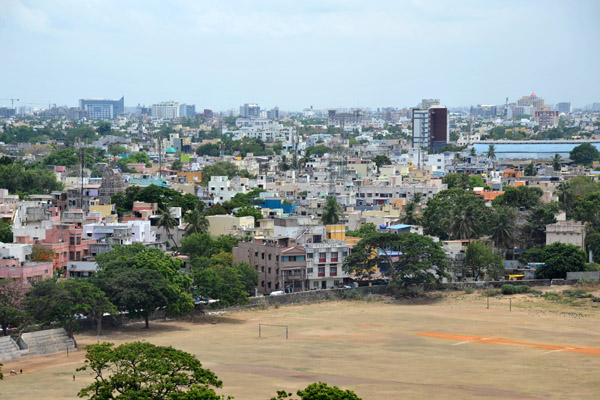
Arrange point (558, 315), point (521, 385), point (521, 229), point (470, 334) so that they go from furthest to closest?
point (521, 229) < point (558, 315) < point (470, 334) < point (521, 385)

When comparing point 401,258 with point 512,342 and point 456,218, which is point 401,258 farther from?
point 512,342

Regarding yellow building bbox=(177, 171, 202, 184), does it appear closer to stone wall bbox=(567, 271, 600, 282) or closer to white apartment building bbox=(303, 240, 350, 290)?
white apartment building bbox=(303, 240, 350, 290)

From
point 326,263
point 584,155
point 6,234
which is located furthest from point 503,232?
point 584,155

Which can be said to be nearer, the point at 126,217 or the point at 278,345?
the point at 278,345

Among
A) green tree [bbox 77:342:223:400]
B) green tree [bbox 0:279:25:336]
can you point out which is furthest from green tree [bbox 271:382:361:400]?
green tree [bbox 0:279:25:336]

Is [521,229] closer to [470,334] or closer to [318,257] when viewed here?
[318,257]

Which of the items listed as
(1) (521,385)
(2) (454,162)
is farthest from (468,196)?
(2) (454,162)

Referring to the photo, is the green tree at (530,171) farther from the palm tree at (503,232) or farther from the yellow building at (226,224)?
the yellow building at (226,224)
